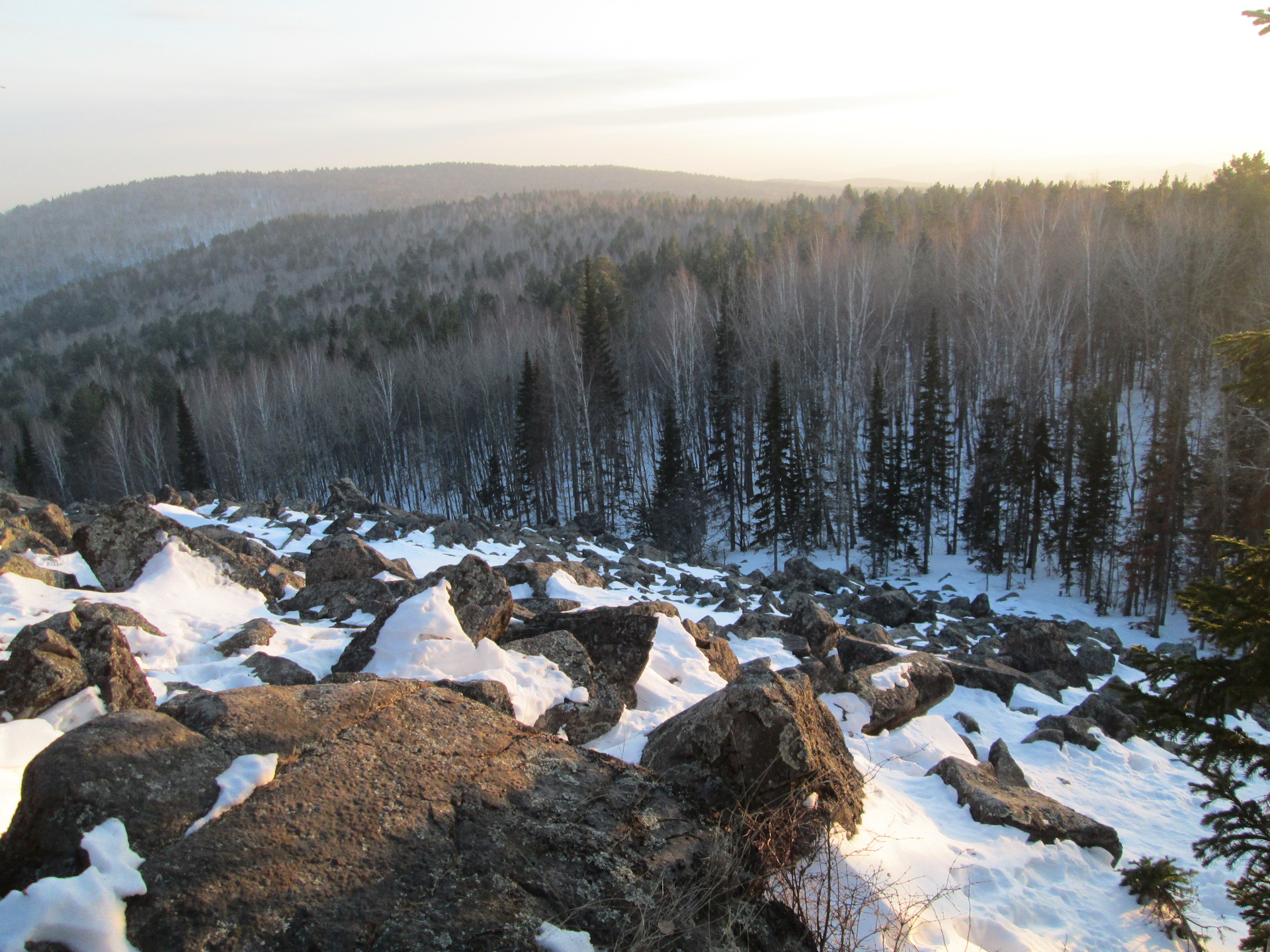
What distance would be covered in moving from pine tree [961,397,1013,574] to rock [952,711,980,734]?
23.4m

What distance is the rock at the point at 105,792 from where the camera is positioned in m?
3.14

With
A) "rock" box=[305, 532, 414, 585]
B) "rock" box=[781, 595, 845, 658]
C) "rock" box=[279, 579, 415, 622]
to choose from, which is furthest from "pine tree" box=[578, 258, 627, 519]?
"rock" box=[279, 579, 415, 622]

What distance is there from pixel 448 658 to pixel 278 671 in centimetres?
175

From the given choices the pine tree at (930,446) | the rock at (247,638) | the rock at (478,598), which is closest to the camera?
the rock at (478,598)

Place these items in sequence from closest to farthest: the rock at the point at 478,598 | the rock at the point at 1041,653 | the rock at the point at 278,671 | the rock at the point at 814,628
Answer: the rock at the point at 278,671, the rock at the point at 478,598, the rock at the point at 814,628, the rock at the point at 1041,653

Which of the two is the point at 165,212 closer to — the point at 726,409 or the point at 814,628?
the point at 726,409

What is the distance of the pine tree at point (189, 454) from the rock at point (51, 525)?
130 feet

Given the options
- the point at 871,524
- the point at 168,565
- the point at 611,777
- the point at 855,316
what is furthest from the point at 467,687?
the point at 855,316

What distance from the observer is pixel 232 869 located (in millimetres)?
3178

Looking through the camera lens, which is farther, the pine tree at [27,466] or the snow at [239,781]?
the pine tree at [27,466]

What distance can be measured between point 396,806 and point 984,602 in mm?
25351

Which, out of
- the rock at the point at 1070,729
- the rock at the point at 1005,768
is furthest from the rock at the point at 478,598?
the rock at the point at 1070,729

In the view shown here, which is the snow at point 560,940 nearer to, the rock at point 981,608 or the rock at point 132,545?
the rock at point 132,545

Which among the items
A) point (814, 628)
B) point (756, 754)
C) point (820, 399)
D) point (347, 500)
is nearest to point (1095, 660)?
point (814, 628)
